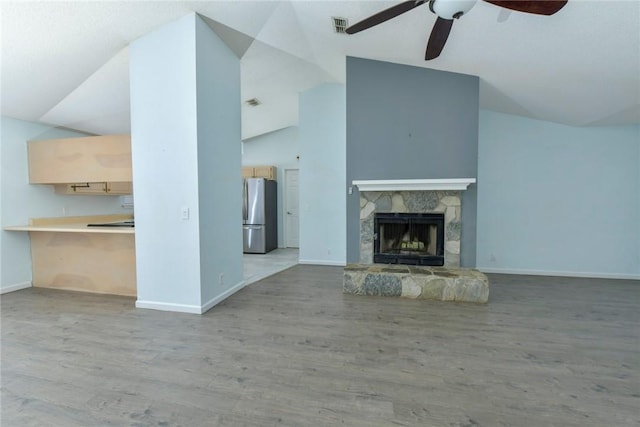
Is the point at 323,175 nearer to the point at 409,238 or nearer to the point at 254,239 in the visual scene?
the point at 409,238

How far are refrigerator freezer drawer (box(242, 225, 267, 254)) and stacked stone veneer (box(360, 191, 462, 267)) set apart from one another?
3118 mm

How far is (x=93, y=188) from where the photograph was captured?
4.30 metres

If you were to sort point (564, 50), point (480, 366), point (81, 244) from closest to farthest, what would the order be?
point (480, 366) → point (564, 50) → point (81, 244)

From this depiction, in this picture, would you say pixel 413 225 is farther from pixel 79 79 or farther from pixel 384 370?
pixel 79 79

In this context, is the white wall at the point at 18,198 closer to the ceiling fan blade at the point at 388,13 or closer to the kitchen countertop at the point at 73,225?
the kitchen countertop at the point at 73,225

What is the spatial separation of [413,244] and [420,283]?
0.81m

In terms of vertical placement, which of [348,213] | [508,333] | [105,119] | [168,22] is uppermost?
[168,22]

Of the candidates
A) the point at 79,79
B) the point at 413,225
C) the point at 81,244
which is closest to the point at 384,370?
the point at 413,225

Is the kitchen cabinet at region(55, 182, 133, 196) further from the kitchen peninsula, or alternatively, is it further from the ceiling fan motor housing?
the ceiling fan motor housing

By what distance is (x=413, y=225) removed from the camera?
4012 mm

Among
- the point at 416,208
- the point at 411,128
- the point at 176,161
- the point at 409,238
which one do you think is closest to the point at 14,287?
the point at 176,161

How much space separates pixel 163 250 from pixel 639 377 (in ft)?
13.0

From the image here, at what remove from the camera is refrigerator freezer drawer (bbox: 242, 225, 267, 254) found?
6.53 metres

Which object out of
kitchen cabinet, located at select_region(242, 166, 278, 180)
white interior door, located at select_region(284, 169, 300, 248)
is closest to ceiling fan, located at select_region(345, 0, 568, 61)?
kitchen cabinet, located at select_region(242, 166, 278, 180)
